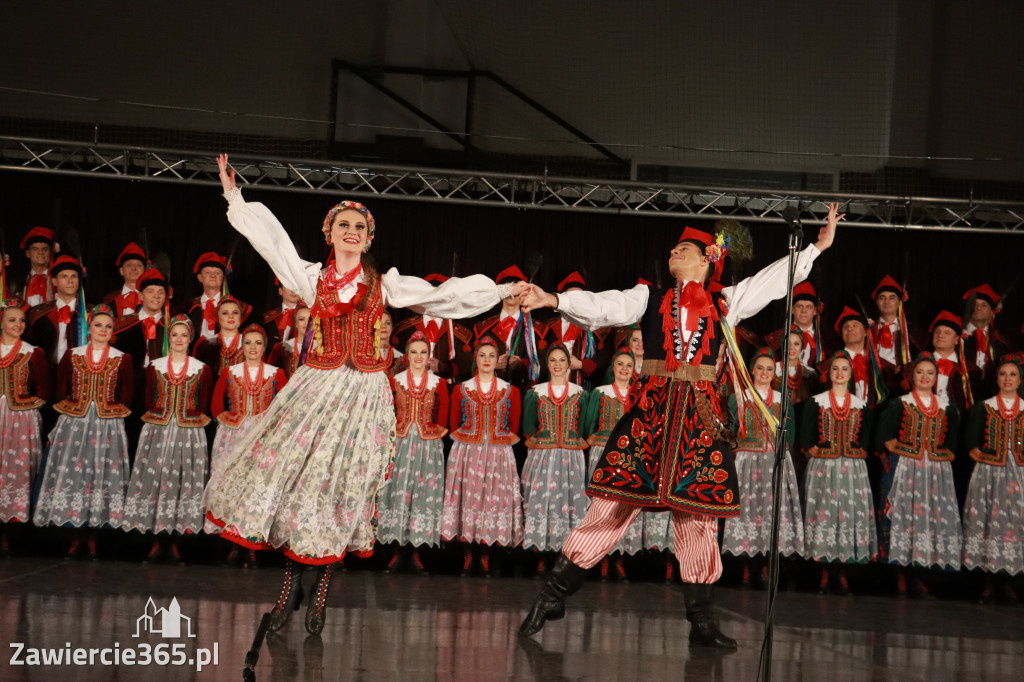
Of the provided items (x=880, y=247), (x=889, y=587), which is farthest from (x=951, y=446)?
(x=880, y=247)

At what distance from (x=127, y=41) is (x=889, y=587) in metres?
6.17

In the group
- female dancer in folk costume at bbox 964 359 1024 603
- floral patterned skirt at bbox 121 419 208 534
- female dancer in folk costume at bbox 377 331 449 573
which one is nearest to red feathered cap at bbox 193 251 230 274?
floral patterned skirt at bbox 121 419 208 534

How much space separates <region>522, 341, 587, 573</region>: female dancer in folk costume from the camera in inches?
240

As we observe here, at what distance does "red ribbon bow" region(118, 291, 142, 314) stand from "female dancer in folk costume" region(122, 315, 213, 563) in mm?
886

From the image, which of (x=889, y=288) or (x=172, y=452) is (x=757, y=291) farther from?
(x=172, y=452)

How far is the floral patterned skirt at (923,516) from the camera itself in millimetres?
6098

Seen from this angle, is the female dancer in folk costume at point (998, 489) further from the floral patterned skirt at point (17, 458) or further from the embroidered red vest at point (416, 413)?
A: the floral patterned skirt at point (17, 458)

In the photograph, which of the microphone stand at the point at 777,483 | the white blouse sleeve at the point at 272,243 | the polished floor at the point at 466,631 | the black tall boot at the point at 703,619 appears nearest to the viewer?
the microphone stand at the point at 777,483

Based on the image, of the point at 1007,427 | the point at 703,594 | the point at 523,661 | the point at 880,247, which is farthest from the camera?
the point at 880,247

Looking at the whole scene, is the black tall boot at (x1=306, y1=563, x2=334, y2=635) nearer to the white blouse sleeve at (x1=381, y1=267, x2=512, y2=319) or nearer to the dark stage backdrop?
the white blouse sleeve at (x1=381, y1=267, x2=512, y2=319)

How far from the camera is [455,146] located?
712cm

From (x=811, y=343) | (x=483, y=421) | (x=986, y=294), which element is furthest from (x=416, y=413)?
(x=986, y=294)

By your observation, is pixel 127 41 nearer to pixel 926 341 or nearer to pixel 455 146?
pixel 455 146

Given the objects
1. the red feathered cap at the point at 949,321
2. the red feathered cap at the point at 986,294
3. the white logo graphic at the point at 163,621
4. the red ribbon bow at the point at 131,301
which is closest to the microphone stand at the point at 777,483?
the white logo graphic at the point at 163,621
